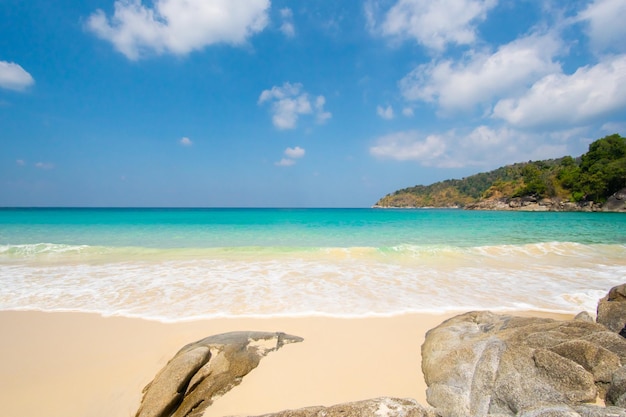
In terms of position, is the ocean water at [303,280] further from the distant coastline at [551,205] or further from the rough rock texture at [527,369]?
the distant coastline at [551,205]

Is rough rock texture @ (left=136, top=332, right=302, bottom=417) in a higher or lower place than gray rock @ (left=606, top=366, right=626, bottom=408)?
lower

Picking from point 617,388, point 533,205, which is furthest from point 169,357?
point 533,205

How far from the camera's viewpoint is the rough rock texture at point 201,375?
335cm

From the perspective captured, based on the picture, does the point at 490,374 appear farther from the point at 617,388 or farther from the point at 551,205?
the point at 551,205

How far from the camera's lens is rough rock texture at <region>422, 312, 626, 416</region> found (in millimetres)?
2834

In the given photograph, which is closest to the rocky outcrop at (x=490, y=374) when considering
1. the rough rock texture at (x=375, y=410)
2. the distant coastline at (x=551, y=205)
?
the rough rock texture at (x=375, y=410)

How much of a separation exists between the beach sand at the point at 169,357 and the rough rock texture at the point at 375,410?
180cm

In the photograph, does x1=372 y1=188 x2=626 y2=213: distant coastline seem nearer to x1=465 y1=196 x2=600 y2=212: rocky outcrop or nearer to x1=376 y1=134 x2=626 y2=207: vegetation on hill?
x1=465 y1=196 x2=600 y2=212: rocky outcrop

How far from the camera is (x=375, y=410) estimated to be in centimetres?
200

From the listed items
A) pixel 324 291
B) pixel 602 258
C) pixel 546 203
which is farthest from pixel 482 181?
pixel 324 291

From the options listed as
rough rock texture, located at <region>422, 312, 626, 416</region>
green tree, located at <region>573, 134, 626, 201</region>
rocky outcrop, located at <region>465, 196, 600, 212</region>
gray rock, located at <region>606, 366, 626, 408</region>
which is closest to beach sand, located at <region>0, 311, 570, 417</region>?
rough rock texture, located at <region>422, 312, 626, 416</region>

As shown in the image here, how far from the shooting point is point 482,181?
158125 mm

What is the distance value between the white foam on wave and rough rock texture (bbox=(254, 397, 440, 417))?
177 inches

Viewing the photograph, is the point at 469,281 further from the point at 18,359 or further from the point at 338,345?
the point at 18,359
